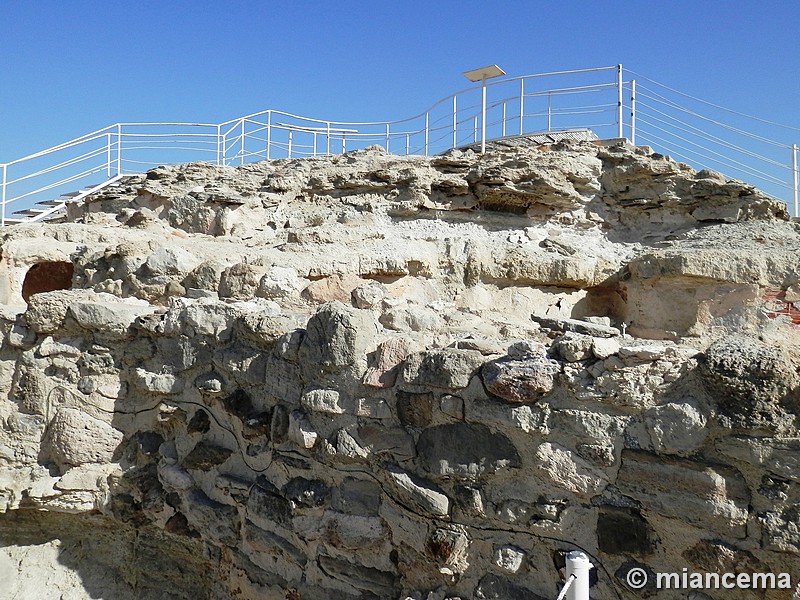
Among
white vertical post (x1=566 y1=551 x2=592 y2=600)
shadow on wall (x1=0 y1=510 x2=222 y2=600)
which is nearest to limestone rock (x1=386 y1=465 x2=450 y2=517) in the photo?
white vertical post (x1=566 y1=551 x2=592 y2=600)

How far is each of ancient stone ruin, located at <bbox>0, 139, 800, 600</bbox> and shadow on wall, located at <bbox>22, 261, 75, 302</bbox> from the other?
0.04 metres

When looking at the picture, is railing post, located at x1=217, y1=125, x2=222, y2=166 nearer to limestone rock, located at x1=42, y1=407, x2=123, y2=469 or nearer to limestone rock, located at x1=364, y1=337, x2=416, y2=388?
limestone rock, located at x1=42, y1=407, x2=123, y2=469

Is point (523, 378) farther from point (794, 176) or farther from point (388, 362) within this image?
point (794, 176)

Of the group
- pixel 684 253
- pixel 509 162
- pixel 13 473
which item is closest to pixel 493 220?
pixel 509 162

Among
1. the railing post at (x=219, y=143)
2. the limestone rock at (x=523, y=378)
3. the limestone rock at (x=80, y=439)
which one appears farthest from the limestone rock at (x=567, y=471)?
the railing post at (x=219, y=143)

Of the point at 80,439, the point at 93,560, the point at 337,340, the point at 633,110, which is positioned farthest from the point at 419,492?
the point at 633,110

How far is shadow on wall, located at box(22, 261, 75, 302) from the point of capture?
6.25m

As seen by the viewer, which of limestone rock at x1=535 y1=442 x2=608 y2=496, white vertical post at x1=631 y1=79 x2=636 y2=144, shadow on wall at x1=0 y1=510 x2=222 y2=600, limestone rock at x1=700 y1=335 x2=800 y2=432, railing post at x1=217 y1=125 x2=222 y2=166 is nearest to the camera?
limestone rock at x1=700 y1=335 x2=800 y2=432

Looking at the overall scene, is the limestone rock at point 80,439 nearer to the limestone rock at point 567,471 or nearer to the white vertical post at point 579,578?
the limestone rock at point 567,471

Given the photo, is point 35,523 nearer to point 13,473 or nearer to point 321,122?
point 13,473

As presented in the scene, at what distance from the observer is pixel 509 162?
521cm

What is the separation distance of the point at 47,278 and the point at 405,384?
17.6 feet

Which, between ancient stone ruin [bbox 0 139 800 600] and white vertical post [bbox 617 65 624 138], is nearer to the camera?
ancient stone ruin [bbox 0 139 800 600]

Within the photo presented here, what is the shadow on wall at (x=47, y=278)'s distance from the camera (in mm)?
6246
